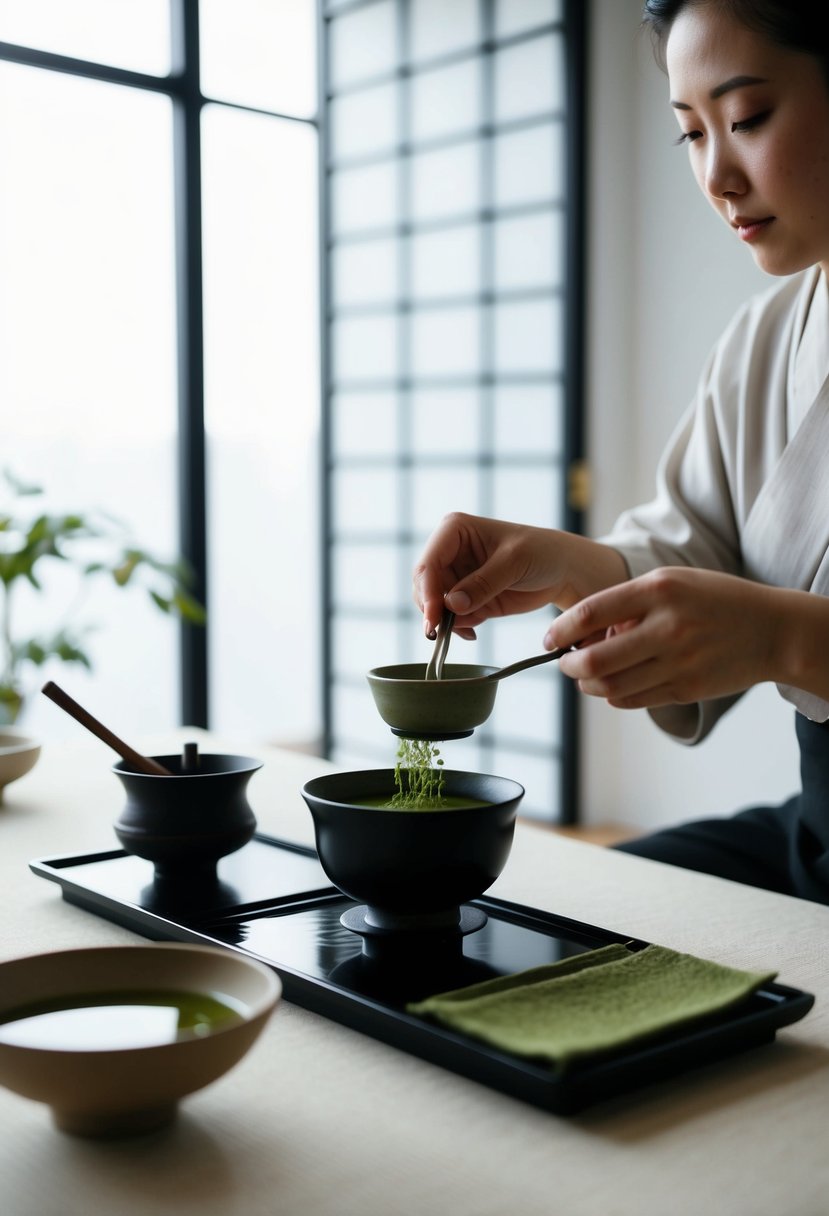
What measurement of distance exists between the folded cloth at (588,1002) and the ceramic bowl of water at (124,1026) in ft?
0.47

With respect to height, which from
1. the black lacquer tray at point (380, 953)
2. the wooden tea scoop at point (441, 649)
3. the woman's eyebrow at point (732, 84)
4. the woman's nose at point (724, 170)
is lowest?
the black lacquer tray at point (380, 953)

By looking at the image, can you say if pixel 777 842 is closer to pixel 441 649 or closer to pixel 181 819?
pixel 441 649

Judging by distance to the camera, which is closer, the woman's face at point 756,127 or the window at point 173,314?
the woman's face at point 756,127

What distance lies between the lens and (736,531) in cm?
189

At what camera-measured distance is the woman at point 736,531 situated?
1134 millimetres

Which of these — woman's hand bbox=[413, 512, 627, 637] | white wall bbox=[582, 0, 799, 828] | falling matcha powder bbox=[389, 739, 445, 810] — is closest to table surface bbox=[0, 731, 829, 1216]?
falling matcha powder bbox=[389, 739, 445, 810]

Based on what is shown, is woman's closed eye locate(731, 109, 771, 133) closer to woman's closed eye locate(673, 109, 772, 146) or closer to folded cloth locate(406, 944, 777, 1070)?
woman's closed eye locate(673, 109, 772, 146)

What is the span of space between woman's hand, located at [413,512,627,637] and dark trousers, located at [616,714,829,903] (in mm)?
349

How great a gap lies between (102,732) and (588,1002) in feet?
2.10

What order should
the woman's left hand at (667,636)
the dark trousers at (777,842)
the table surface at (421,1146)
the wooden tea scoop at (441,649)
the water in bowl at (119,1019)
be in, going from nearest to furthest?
1. the table surface at (421,1146)
2. the water in bowl at (119,1019)
3. the woman's left hand at (667,636)
4. the wooden tea scoop at (441,649)
5. the dark trousers at (777,842)

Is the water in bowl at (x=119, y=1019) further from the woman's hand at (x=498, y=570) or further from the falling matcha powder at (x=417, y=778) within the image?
the woman's hand at (x=498, y=570)

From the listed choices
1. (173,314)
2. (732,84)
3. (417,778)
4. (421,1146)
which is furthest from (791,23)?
(173,314)

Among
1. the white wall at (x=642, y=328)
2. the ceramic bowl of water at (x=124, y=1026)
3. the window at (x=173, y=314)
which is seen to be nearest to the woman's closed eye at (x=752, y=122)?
the ceramic bowl of water at (x=124, y=1026)

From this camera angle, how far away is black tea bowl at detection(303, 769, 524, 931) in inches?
39.3
